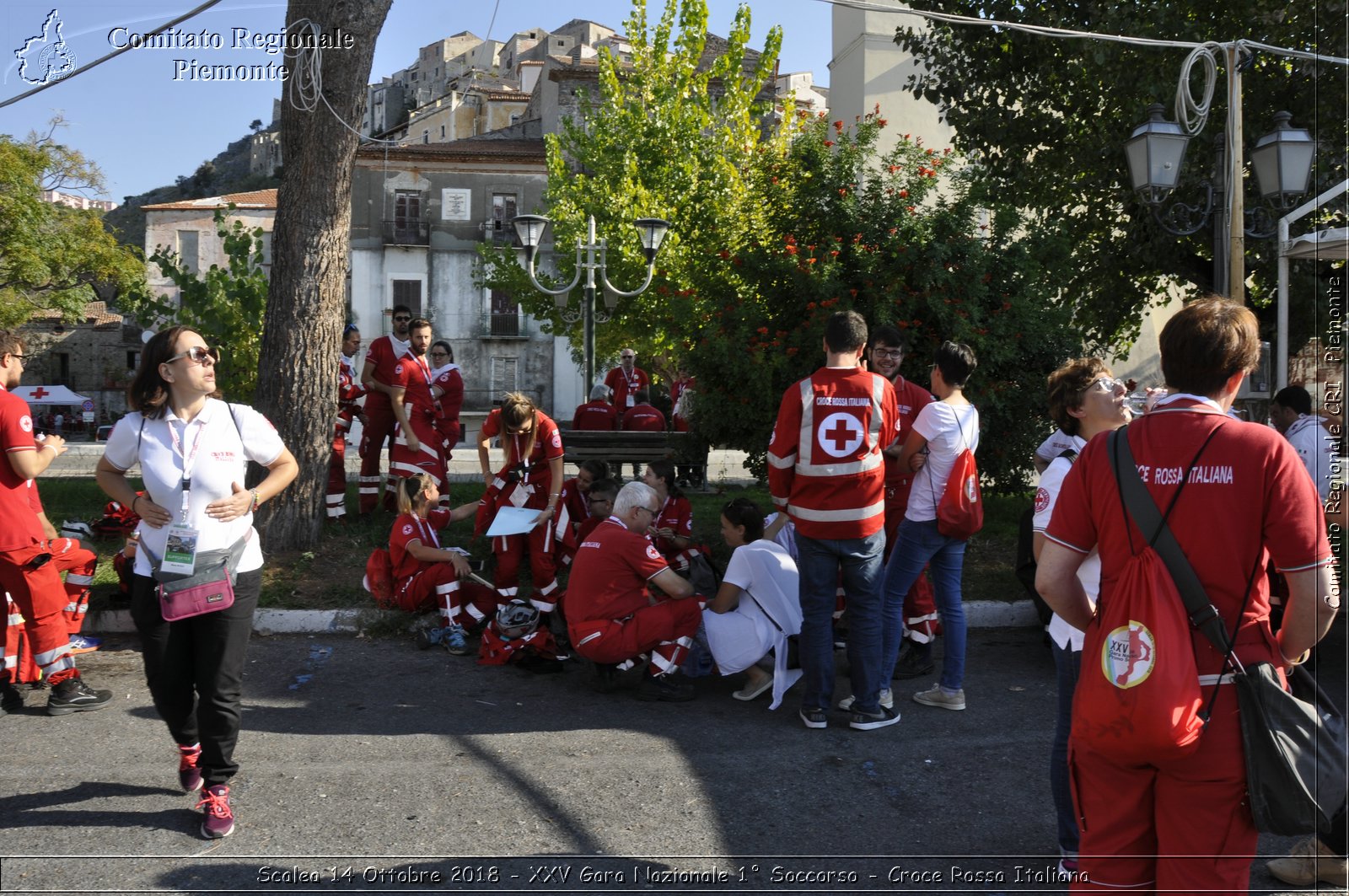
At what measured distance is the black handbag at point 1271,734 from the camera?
100 inches

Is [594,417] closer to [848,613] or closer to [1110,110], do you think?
[848,613]

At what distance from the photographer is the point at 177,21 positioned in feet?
27.0

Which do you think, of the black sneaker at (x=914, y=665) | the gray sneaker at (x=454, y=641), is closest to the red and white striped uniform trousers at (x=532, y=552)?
the gray sneaker at (x=454, y=641)

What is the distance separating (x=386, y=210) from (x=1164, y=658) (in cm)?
4450

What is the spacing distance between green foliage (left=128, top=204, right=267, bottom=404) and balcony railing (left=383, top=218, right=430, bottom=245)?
27601mm

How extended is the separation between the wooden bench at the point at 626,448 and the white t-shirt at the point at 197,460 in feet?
18.2

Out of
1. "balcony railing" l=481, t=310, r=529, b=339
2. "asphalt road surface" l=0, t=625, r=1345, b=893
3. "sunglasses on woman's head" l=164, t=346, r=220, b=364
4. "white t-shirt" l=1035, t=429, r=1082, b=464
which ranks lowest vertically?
"asphalt road surface" l=0, t=625, r=1345, b=893

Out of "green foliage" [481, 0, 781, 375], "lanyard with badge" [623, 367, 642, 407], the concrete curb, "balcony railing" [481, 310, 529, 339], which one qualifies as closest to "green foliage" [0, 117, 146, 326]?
"balcony railing" [481, 310, 529, 339]

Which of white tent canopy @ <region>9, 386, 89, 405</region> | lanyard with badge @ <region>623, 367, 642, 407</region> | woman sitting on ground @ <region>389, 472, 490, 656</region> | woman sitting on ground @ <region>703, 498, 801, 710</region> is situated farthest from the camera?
white tent canopy @ <region>9, 386, 89, 405</region>

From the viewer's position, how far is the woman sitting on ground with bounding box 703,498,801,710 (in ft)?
20.0

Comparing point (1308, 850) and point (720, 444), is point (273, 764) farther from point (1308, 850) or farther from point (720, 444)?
point (720, 444)

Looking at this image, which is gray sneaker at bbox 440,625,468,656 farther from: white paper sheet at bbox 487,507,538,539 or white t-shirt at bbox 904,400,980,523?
white t-shirt at bbox 904,400,980,523

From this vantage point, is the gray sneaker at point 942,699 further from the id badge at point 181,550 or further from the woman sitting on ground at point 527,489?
the id badge at point 181,550

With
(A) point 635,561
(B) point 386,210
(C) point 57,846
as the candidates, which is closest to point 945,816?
(A) point 635,561
